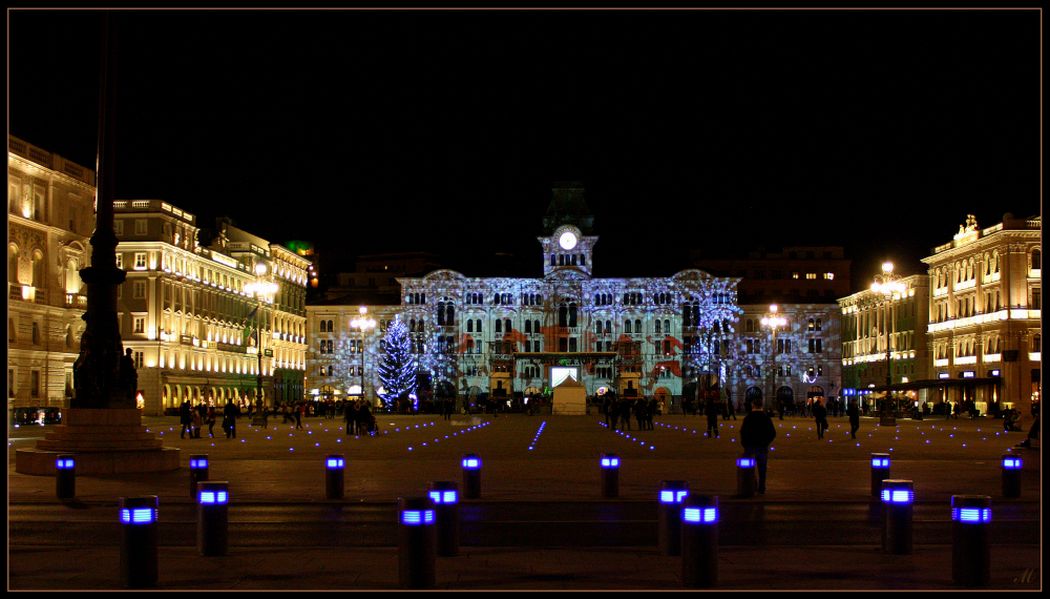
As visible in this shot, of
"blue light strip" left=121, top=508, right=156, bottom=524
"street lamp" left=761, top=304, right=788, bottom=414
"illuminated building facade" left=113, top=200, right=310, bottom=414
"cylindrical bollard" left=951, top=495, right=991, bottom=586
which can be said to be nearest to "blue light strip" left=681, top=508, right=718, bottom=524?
"cylindrical bollard" left=951, top=495, right=991, bottom=586

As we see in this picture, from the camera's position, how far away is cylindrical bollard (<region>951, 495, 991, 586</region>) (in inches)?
421

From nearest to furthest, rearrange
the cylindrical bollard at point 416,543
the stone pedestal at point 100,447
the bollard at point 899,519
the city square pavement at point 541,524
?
the cylindrical bollard at point 416,543
the city square pavement at point 541,524
the bollard at point 899,519
the stone pedestal at point 100,447

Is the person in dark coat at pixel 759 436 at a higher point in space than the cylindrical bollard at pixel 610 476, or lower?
higher

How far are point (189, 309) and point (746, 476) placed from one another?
252 ft

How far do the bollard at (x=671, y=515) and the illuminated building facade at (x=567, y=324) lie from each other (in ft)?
340

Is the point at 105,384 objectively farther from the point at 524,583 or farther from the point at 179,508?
the point at 524,583

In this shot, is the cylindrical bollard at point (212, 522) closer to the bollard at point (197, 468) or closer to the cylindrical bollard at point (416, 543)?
the cylindrical bollard at point (416, 543)

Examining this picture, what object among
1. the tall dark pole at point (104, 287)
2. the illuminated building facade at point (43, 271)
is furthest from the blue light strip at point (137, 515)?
the illuminated building facade at point (43, 271)

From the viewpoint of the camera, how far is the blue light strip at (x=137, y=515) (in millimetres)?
10523

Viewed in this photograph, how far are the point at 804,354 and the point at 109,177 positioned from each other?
331 feet

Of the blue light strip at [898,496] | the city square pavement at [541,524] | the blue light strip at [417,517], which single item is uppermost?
the blue light strip at [417,517]

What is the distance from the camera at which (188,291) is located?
302ft

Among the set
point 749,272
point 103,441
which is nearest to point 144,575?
point 103,441

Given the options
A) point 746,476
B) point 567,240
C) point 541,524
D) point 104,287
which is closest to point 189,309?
point 567,240
